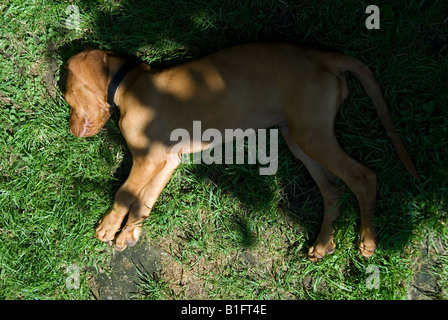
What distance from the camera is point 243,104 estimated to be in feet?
9.53

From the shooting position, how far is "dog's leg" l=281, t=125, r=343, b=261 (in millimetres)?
3217

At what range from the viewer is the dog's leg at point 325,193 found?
3.22 m

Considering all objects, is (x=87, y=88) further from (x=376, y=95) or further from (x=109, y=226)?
(x=376, y=95)

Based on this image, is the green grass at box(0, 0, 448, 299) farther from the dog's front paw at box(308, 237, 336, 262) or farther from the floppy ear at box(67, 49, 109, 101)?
the floppy ear at box(67, 49, 109, 101)

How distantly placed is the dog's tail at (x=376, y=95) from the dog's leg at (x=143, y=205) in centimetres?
156

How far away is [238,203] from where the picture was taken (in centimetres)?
350

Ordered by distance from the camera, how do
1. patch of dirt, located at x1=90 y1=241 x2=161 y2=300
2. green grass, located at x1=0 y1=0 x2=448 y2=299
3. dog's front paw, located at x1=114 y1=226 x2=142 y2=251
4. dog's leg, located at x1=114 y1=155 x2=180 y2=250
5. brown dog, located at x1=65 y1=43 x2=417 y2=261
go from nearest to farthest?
brown dog, located at x1=65 y1=43 x2=417 y2=261 → green grass, located at x1=0 y1=0 x2=448 y2=299 → dog's leg, located at x1=114 y1=155 x2=180 y2=250 → dog's front paw, located at x1=114 y1=226 x2=142 y2=251 → patch of dirt, located at x1=90 y1=241 x2=161 y2=300

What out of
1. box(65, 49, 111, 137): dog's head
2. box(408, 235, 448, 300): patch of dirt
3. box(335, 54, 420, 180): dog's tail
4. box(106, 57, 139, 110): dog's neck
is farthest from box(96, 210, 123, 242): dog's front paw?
box(408, 235, 448, 300): patch of dirt

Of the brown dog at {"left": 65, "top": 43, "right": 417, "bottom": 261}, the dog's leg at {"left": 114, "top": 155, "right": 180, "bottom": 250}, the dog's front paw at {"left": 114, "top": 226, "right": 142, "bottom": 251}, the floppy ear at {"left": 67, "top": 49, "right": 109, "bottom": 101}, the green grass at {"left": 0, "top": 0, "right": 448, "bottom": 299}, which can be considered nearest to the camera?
the brown dog at {"left": 65, "top": 43, "right": 417, "bottom": 261}

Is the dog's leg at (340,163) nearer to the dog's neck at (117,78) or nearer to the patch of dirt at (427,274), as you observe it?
the patch of dirt at (427,274)

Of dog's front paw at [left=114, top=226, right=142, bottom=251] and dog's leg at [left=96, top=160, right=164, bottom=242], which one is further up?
dog's leg at [left=96, top=160, right=164, bottom=242]
